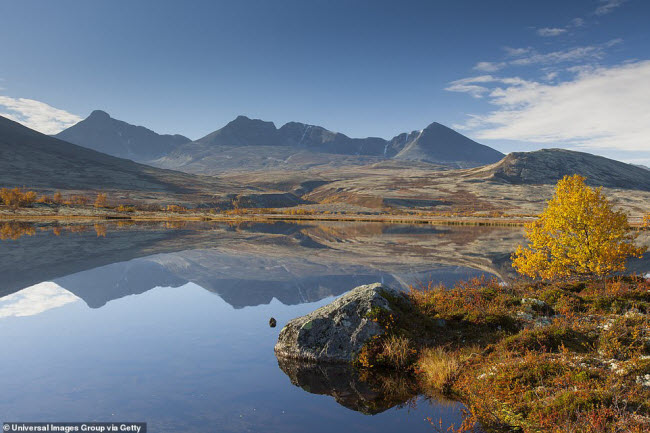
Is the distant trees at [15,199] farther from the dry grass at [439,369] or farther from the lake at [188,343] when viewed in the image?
the dry grass at [439,369]

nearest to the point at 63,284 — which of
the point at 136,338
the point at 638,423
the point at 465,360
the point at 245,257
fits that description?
the point at 136,338

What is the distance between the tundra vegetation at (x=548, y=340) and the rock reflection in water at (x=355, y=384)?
1.58 ft

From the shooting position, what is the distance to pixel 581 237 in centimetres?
1881

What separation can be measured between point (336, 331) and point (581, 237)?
45.1ft

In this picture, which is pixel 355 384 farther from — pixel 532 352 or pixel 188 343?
pixel 188 343

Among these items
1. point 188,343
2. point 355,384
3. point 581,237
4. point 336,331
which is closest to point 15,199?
point 188,343

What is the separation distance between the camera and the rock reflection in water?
1081 cm

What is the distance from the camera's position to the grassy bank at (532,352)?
838 cm

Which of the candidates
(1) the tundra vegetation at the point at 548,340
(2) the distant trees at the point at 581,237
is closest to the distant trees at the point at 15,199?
(1) the tundra vegetation at the point at 548,340

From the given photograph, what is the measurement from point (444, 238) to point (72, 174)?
686ft

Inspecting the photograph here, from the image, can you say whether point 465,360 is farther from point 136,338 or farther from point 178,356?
point 136,338

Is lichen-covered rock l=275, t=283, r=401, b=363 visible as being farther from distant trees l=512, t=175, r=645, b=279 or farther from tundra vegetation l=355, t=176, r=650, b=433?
distant trees l=512, t=175, r=645, b=279

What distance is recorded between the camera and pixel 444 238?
56.6m

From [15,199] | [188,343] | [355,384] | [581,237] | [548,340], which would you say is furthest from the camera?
[15,199]
